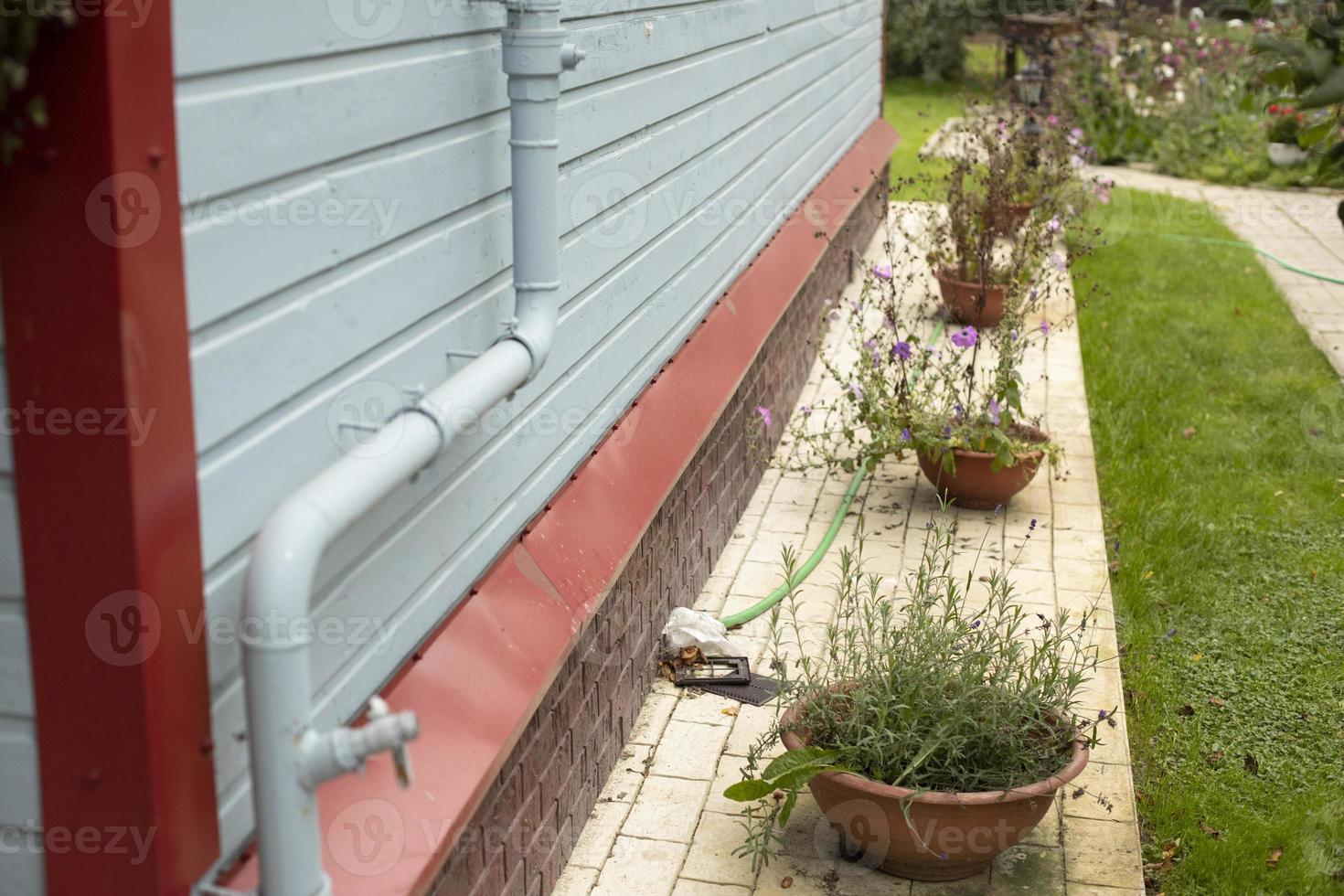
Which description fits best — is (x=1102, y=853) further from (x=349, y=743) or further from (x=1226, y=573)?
(x=349, y=743)

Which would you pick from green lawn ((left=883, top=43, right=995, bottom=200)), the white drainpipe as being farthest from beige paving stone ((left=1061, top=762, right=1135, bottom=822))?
green lawn ((left=883, top=43, right=995, bottom=200))

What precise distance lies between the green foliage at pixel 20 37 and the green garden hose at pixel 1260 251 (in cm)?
1093

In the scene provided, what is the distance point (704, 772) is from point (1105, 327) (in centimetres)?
628

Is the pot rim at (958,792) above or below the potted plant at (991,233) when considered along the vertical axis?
below

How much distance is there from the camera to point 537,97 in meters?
2.88

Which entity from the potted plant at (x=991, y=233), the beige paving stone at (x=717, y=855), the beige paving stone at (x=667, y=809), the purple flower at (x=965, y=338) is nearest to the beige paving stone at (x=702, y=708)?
the beige paving stone at (x=667, y=809)

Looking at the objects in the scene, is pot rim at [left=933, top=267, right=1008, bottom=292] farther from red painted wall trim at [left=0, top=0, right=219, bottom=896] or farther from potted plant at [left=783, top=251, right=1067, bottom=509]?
red painted wall trim at [left=0, top=0, right=219, bottom=896]

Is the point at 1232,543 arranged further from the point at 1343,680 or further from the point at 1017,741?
the point at 1017,741

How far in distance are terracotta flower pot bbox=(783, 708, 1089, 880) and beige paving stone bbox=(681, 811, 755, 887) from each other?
0.28 meters

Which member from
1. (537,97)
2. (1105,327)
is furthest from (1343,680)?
(1105,327)

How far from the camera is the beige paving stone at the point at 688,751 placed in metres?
4.21

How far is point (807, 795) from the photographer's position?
411 cm

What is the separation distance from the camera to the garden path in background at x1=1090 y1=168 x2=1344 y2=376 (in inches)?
388

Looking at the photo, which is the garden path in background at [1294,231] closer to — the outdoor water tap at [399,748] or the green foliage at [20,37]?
the outdoor water tap at [399,748]
